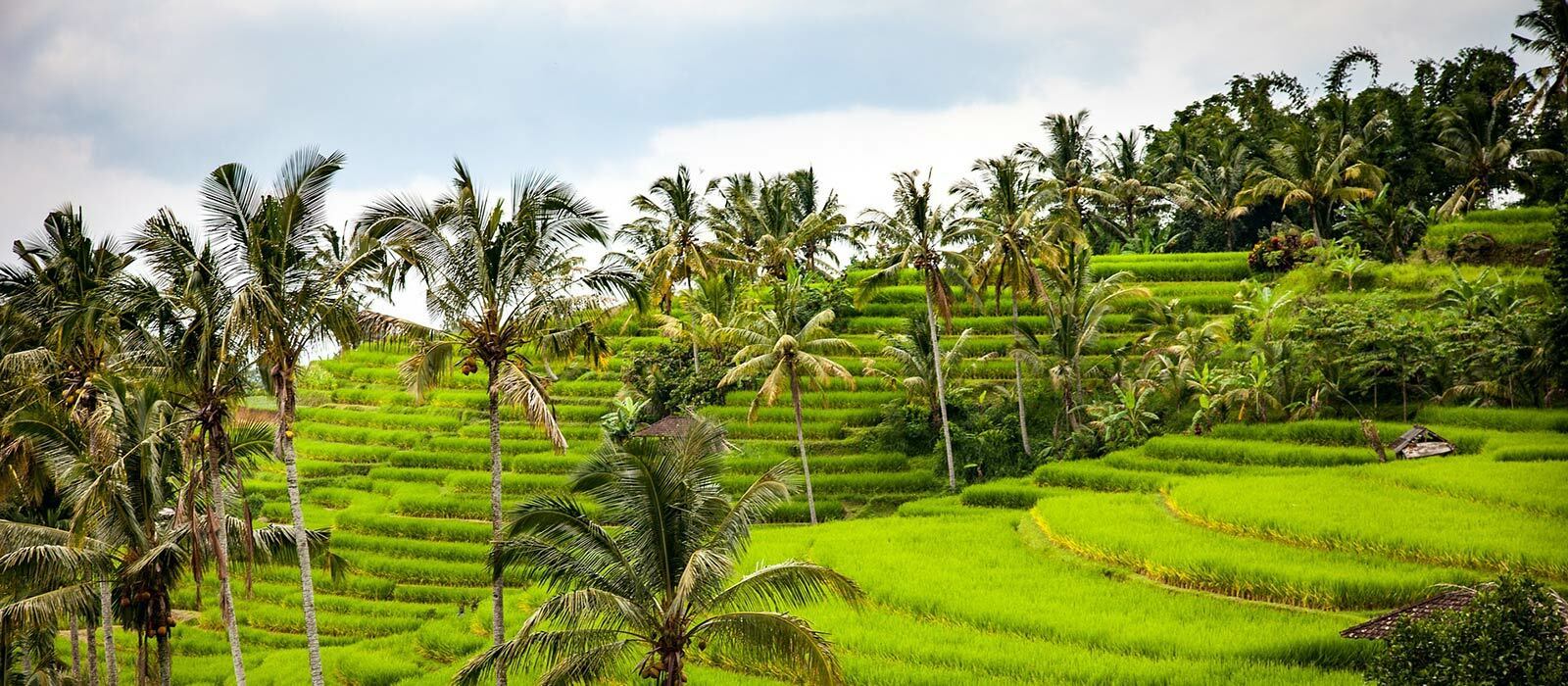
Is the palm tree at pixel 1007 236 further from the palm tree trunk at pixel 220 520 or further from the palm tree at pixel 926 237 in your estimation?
the palm tree trunk at pixel 220 520

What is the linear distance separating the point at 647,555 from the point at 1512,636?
30.1 feet

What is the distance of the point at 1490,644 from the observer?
10773mm

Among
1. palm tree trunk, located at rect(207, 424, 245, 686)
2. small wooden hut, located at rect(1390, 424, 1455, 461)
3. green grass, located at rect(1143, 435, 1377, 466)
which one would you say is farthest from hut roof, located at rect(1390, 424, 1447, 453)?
palm tree trunk, located at rect(207, 424, 245, 686)

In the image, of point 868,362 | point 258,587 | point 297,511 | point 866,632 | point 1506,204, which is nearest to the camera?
point 297,511

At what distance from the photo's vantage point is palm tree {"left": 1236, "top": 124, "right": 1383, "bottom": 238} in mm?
38125

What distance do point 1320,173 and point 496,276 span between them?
108 feet

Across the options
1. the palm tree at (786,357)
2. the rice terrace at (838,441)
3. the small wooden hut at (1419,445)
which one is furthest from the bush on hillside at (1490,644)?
the palm tree at (786,357)

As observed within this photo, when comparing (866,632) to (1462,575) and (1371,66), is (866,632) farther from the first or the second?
(1371,66)

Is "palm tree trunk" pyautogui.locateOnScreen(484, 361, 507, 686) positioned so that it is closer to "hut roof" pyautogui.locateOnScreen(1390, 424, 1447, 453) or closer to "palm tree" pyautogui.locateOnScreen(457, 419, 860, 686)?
"palm tree" pyautogui.locateOnScreen(457, 419, 860, 686)

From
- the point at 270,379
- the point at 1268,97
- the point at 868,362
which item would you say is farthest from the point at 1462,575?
the point at 1268,97

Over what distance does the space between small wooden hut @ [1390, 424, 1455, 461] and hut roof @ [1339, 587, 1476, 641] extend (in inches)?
411

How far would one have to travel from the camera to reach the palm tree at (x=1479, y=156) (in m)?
36.8

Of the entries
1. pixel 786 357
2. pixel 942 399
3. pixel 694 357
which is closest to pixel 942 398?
pixel 942 399

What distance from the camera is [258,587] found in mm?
28016
